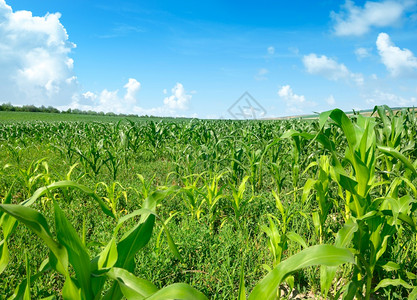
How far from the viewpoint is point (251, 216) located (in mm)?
2969

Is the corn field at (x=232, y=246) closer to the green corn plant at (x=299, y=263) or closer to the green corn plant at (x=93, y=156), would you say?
the green corn plant at (x=299, y=263)

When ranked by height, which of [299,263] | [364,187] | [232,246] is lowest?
[232,246]

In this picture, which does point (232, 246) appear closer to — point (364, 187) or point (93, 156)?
point (364, 187)

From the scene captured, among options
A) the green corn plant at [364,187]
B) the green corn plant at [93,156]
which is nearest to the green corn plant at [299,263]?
the green corn plant at [364,187]

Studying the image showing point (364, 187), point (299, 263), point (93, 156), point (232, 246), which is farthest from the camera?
point (93, 156)

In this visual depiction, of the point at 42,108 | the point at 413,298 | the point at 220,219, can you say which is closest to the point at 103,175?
the point at 220,219

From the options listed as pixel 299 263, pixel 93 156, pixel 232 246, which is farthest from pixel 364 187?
pixel 93 156

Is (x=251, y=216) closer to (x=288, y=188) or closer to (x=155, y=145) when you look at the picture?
(x=288, y=188)

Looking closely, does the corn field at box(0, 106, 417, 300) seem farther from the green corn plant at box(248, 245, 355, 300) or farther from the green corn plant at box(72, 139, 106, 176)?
the green corn plant at box(72, 139, 106, 176)

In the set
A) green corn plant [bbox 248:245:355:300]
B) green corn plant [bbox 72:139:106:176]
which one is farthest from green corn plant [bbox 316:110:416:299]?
green corn plant [bbox 72:139:106:176]

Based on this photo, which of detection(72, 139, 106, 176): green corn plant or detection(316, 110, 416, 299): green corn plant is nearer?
detection(316, 110, 416, 299): green corn plant

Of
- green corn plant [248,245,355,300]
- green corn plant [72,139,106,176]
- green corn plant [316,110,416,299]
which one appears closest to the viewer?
green corn plant [248,245,355,300]

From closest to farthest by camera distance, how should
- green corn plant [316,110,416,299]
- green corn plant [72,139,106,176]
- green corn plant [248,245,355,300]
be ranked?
green corn plant [248,245,355,300]
green corn plant [316,110,416,299]
green corn plant [72,139,106,176]

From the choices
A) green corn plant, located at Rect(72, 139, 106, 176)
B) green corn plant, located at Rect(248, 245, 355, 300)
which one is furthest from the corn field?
green corn plant, located at Rect(72, 139, 106, 176)
